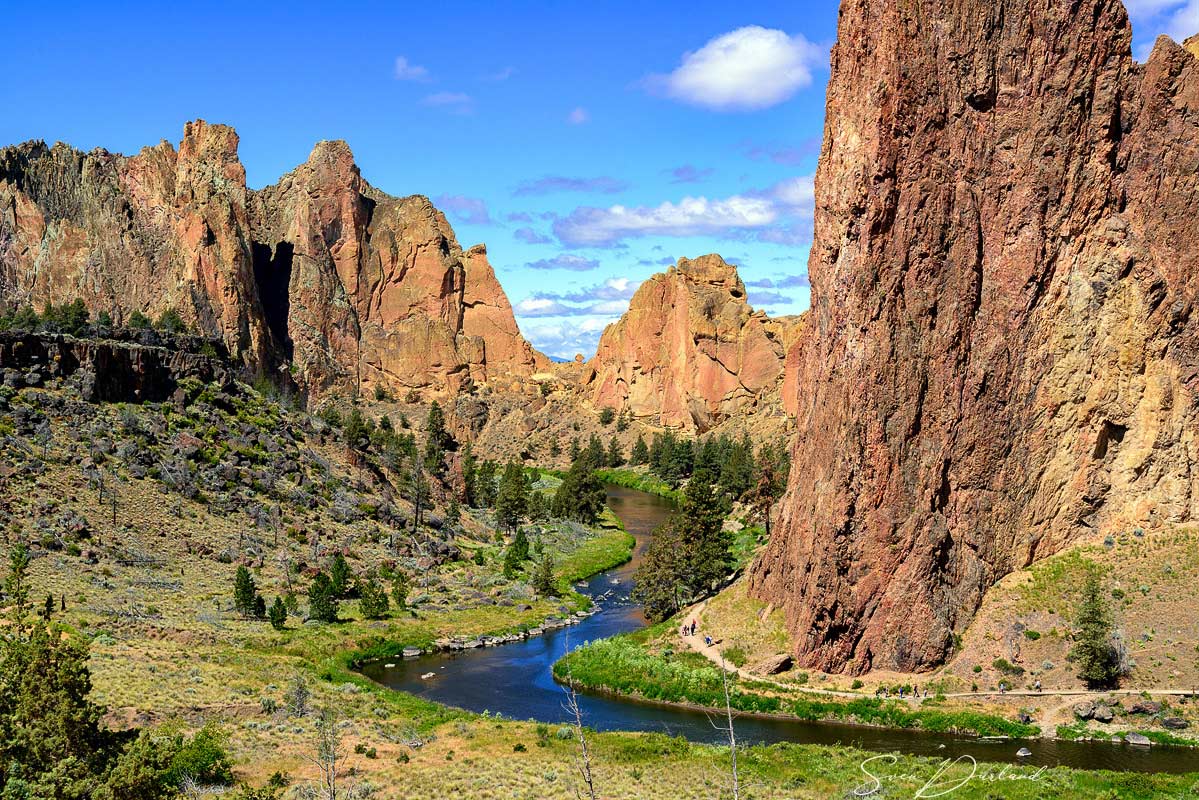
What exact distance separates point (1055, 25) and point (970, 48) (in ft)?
17.2

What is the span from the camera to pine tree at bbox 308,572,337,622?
7500cm

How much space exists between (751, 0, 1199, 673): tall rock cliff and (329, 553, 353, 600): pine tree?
119 ft

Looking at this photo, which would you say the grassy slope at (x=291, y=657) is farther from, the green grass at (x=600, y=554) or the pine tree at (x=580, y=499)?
the pine tree at (x=580, y=499)

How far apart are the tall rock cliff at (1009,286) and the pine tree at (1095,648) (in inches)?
253

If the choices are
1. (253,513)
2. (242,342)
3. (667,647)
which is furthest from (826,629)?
(242,342)

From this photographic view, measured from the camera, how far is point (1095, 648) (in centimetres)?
5503

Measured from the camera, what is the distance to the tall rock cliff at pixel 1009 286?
6175 centimetres

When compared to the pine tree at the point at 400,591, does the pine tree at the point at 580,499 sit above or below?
above

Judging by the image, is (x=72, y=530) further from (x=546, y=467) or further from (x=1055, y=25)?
(x=546, y=467)

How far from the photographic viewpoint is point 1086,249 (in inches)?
2504

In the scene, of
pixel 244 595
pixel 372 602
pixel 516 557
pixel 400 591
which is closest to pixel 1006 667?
pixel 372 602

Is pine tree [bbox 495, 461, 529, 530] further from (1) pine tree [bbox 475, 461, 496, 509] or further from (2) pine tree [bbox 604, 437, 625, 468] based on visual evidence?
(2) pine tree [bbox 604, 437, 625, 468]

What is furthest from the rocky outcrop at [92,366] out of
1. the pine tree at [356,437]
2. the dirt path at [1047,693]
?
the dirt path at [1047,693]

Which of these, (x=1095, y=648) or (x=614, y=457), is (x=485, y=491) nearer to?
(x=614, y=457)
